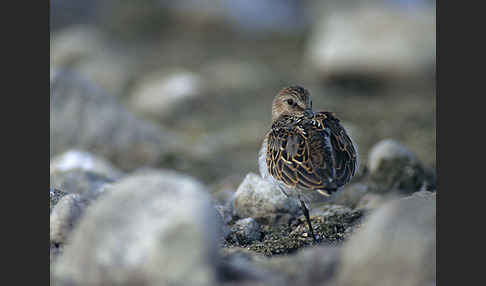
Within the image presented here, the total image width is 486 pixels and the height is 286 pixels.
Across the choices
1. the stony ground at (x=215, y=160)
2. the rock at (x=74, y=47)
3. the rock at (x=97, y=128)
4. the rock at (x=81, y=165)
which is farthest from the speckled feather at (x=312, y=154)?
the rock at (x=74, y=47)

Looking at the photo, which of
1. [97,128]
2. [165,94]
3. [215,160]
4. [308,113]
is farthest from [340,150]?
[165,94]

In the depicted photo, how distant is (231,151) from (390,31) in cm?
595

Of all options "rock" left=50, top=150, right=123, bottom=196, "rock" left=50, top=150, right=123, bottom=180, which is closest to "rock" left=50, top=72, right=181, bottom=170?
"rock" left=50, top=150, right=123, bottom=196

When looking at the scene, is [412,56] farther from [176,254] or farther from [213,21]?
[176,254]

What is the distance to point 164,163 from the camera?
11273 millimetres

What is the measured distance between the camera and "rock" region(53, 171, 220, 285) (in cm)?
381

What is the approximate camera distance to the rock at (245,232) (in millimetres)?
6420

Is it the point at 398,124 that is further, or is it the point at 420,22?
the point at 420,22

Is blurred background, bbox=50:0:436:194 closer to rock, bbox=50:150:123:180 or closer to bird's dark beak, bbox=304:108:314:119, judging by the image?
rock, bbox=50:150:123:180

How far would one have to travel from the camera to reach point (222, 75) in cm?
1655

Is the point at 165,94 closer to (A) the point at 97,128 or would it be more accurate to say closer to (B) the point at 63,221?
(A) the point at 97,128

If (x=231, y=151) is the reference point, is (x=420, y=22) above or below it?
above

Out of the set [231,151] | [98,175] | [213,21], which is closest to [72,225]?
[98,175]

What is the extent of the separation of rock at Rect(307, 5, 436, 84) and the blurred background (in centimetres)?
3
